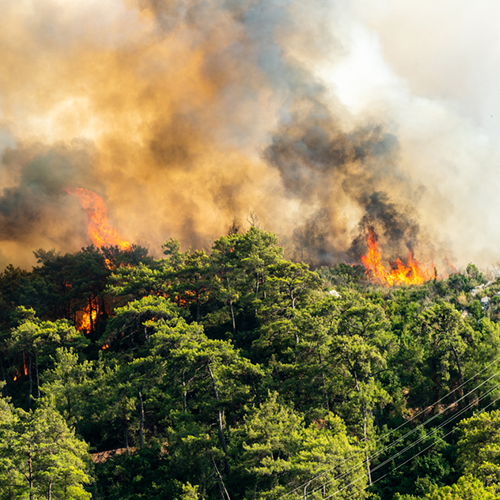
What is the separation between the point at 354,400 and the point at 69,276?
42.4 meters

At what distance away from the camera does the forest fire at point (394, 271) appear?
79.9 meters

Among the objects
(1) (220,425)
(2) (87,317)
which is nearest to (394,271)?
(2) (87,317)

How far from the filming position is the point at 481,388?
135 feet

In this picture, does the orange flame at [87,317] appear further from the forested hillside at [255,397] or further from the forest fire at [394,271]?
the forest fire at [394,271]

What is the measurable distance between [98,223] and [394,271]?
49.0 m

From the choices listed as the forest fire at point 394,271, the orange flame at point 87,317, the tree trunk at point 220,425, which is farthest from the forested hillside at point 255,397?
the forest fire at point 394,271

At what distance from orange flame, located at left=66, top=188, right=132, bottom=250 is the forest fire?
38906 mm

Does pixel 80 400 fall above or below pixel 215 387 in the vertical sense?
above

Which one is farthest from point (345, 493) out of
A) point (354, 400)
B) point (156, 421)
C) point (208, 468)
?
point (156, 421)

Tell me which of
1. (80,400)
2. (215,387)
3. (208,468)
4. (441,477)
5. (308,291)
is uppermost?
(308,291)

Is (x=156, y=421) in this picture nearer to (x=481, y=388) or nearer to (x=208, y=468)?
(x=208, y=468)

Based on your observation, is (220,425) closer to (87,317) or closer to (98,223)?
(87,317)

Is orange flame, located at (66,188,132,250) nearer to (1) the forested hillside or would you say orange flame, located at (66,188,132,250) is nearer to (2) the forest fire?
(1) the forested hillside

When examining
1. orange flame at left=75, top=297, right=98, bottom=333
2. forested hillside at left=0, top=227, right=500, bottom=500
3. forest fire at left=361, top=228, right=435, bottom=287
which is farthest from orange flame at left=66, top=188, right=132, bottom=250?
forest fire at left=361, top=228, right=435, bottom=287
